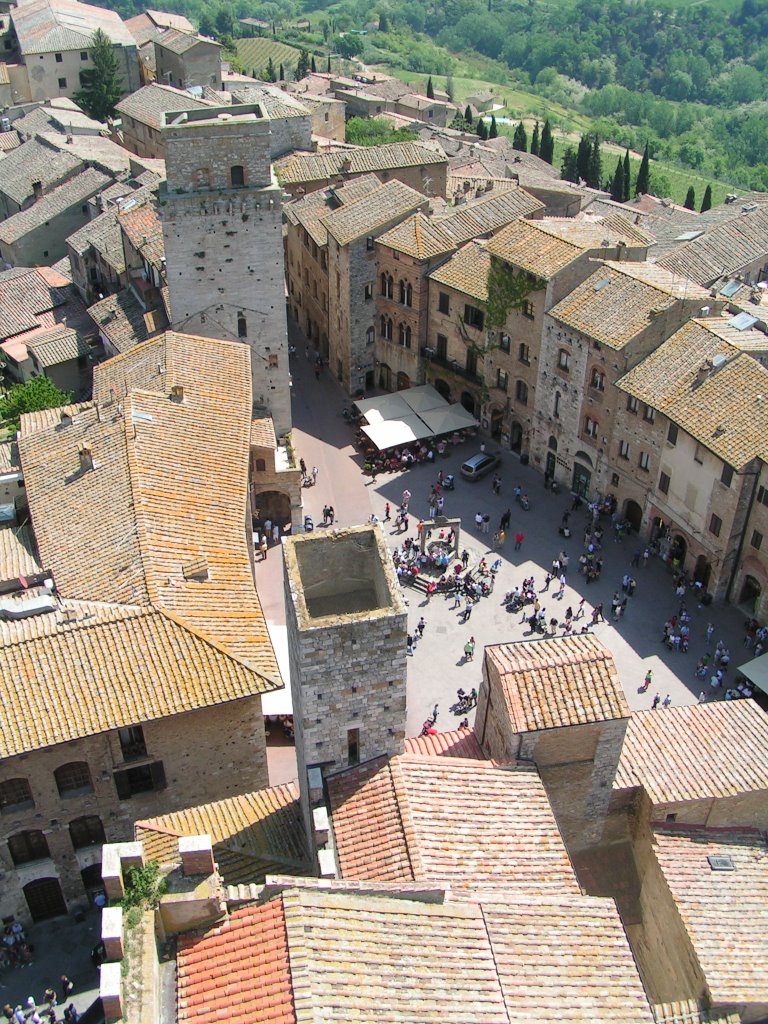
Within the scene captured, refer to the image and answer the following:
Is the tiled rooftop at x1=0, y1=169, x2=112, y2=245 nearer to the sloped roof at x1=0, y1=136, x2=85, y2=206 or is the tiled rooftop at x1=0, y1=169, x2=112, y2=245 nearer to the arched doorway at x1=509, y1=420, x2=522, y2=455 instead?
the sloped roof at x1=0, y1=136, x2=85, y2=206

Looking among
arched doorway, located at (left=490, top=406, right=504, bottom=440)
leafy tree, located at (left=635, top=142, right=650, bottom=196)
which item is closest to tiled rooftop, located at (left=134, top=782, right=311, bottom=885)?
arched doorway, located at (left=490, top=406, right=504, bottom=440)

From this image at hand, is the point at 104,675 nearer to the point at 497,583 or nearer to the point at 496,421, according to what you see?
the point at 497,583

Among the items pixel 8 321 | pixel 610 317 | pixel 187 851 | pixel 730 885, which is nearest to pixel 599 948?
pixel 730 885

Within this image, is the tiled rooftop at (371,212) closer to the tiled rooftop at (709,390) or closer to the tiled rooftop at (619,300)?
the tiled rooftop at (619,300)

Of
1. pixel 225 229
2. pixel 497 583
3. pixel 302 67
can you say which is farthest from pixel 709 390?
pixel 302 67

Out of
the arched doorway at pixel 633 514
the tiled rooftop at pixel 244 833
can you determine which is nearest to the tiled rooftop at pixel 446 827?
the tiled rooftop at pixel 244 833
